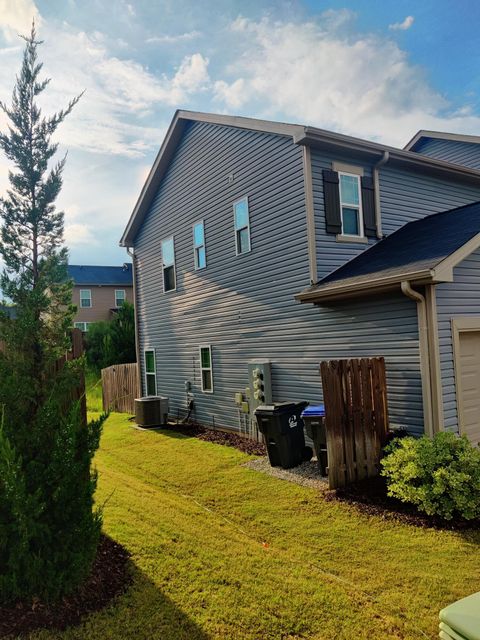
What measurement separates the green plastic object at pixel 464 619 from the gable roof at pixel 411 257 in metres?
4.97

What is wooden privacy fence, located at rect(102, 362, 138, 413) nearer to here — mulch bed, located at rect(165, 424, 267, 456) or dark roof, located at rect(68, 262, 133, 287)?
mulch bed, located at rect(165, 424, 267, 456)

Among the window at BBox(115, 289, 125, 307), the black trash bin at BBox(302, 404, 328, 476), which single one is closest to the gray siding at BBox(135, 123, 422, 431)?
the black trash bin at BBox(302, 404, 328, 476)

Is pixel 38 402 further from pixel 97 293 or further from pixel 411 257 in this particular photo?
pixel 97 293

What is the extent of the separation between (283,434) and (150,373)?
9.51 metres

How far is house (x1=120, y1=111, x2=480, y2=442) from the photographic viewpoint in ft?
23.3

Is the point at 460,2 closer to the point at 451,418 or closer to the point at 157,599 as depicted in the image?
the point at 451,418

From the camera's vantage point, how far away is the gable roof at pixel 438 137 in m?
15.0

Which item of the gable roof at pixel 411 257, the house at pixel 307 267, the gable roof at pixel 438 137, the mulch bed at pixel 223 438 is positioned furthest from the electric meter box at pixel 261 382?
the gable roof at pixel 438 137

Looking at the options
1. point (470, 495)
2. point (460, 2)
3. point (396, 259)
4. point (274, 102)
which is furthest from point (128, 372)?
point (460, 2)

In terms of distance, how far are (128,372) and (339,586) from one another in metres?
14.9

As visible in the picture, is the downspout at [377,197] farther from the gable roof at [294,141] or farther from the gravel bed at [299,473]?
the gravel bed at [299,473]

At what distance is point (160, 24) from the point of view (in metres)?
9.12

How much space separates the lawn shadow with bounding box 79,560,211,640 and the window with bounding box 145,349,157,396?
12.7m

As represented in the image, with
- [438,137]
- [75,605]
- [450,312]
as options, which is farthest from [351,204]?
[438,137]
